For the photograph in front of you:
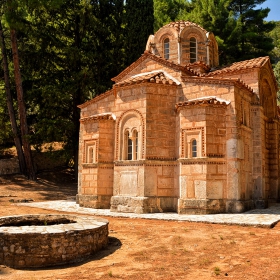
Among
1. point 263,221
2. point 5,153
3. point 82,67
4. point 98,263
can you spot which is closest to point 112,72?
point 82,67

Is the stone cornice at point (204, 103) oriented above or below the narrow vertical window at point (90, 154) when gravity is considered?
above

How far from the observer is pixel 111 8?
2444 cm

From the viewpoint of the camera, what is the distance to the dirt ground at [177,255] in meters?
5.34

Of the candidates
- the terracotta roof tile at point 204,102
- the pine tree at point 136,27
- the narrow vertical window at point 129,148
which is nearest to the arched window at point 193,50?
the terracotta roof tile at point 204,102

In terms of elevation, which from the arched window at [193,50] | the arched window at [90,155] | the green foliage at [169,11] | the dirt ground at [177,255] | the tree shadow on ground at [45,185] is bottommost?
the dirt ground at [177,255]

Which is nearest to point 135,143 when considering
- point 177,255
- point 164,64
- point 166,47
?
point 164,64

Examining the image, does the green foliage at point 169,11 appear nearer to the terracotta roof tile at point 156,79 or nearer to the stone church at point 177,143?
the stone church at point 177,143

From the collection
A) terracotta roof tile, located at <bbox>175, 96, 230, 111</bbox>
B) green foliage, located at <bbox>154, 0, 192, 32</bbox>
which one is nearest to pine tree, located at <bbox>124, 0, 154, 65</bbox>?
green foliage, located at <bbox>154, 0, 192, 32</bbox>

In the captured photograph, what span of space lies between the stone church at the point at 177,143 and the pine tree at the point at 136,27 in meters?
10.1

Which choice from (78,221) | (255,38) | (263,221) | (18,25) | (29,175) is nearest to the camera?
(78,221)

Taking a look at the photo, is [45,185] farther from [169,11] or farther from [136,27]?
[169,11]

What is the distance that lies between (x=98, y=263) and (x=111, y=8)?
22.3m

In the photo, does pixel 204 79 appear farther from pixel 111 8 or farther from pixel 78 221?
pixel 111 8

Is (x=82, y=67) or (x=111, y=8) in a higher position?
(x=111, y=8)
